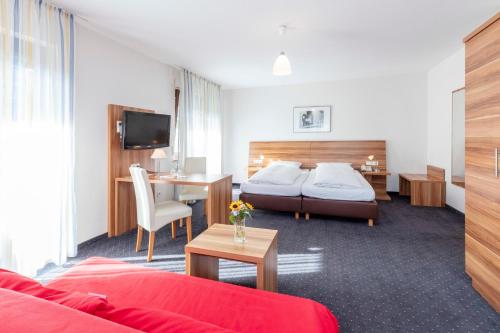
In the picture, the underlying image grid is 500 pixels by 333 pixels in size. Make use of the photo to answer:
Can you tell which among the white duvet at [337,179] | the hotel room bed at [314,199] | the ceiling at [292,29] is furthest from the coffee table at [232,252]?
the ceiling at [292,29]

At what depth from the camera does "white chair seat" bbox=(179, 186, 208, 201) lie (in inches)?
155

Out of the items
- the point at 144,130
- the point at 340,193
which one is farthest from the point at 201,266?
the point at 340,193

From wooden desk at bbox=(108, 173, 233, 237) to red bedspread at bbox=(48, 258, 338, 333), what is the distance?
166 centimetres

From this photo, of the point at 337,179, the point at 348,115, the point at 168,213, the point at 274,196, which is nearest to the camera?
the point at 168,213

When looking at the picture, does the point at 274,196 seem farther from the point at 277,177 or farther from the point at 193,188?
the point at 193,188

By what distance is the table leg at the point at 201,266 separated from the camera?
1.91 metres

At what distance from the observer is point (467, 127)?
87.1 inches

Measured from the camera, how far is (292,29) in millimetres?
3258

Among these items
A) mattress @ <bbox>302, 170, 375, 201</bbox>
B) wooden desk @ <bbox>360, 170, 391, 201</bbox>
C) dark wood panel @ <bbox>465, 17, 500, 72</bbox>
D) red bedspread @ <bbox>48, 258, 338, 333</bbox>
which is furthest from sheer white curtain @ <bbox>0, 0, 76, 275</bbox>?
wooden desk @ <bbox>360, 170, 391, 201</bbox>

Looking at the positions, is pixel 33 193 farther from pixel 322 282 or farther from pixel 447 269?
pixel 447 269

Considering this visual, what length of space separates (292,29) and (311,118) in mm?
3326

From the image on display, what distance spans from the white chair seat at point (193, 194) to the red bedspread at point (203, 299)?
2.38 m

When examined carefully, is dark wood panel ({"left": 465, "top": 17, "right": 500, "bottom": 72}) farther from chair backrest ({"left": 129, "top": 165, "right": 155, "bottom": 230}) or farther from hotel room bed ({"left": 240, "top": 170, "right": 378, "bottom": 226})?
chair backrest ({"left": 129, "top": 165, "right": 155, "bottom": 230})

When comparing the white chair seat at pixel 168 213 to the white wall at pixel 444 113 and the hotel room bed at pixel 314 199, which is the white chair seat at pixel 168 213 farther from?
the white wall at pixel 444 113
